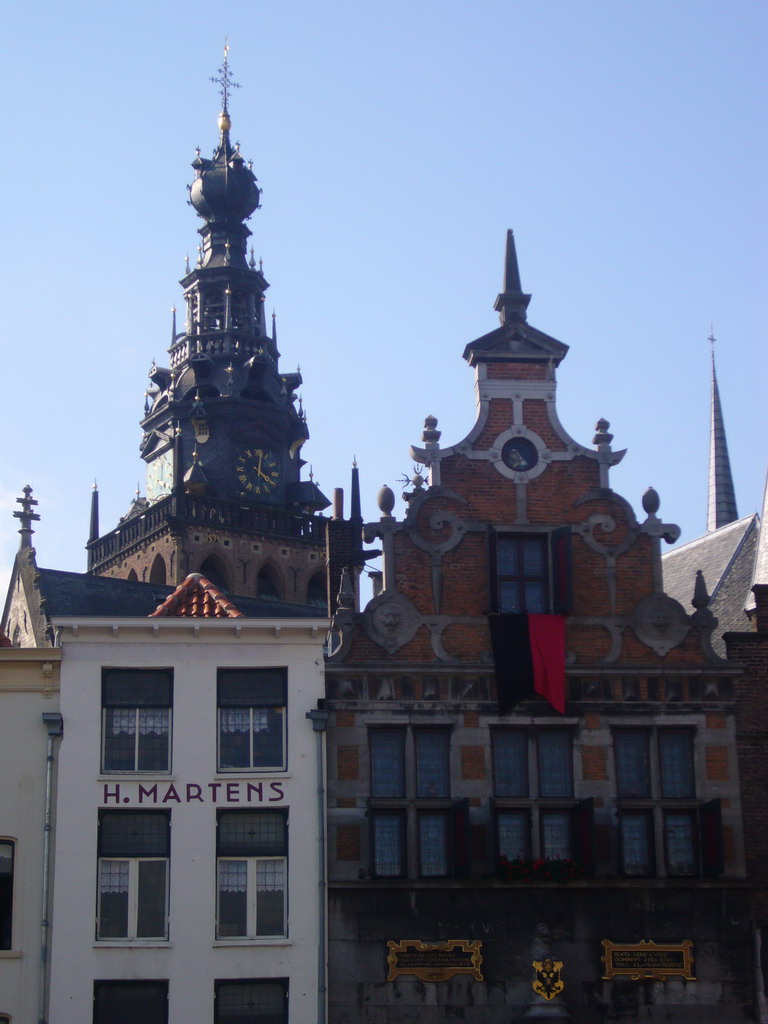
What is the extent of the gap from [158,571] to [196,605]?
181 feet

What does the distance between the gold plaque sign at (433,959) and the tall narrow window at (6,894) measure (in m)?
6.14

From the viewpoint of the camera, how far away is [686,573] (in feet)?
130

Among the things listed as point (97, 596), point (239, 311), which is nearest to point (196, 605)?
point (97, 596)

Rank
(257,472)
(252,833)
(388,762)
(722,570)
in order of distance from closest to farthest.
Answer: (252,833) → (388,762) → (722,570) → (257,472)

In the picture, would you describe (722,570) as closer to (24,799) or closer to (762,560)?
(762,560)

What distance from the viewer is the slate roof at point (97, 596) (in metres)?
54.0

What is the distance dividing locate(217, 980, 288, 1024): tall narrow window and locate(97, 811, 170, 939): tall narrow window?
4.50ft

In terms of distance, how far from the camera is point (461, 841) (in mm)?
31562

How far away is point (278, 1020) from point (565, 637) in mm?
8091

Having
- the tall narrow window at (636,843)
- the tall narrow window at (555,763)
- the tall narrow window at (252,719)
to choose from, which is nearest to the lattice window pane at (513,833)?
the tall narrow window at (555,763)

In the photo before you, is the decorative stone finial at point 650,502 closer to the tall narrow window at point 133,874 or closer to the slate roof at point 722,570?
the slate roof at point 722,570

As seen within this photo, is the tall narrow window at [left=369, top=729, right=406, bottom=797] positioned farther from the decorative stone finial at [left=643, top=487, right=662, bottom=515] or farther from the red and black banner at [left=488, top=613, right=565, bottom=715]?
the decorative stone finial at [left=643, top=487, right=662, bottom=515]

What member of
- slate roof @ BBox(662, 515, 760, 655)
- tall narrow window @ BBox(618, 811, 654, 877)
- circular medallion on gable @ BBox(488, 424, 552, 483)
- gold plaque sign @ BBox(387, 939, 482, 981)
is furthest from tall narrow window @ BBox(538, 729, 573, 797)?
circular medallion on gable @ BBox(488, 424, 552, 483)

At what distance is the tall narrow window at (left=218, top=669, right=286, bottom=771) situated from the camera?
3181 centimetres
